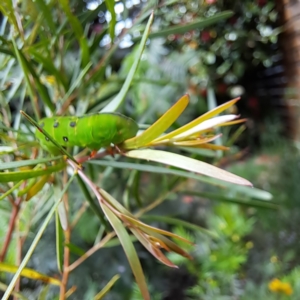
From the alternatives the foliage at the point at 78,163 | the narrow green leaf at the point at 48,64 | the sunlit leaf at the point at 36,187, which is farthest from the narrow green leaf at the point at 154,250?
the narrow green leaf at the point at 48,64

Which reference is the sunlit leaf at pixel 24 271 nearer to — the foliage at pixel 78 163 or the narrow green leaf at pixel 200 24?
the foliage at pixel 78 163

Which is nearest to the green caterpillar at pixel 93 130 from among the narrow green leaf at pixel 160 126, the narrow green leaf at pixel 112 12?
the narrow green leaf at pixel 160 126

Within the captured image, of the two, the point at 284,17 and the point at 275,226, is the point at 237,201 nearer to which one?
the point at 275,226

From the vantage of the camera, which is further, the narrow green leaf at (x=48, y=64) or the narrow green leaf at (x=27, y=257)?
the narrow green leaf at (x=48, y=64)

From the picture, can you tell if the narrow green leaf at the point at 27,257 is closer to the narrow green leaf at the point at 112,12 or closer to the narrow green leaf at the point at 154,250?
the narrow green leaf at the point at 154,250

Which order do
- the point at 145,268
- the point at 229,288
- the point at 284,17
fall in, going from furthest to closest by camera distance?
1. the point at 284,17
2. the point at 145,268
3. the point at 229,288

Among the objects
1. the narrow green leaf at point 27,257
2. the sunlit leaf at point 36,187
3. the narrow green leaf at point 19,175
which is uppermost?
the narrow green leaf at point 19,175

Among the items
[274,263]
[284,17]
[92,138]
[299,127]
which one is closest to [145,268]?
[274,263]

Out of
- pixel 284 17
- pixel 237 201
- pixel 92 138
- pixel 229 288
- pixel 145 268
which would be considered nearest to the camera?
pixel 92 138

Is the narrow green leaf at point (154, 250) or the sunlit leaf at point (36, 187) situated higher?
the sunlit leaf at point (36, 187)
